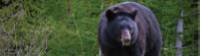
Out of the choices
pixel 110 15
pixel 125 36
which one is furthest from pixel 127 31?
pixel 110 15

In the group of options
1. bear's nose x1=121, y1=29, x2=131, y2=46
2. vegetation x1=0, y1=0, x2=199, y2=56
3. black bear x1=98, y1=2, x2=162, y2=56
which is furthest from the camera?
vegetation x1=0, y1=0, x2=199, y2=56

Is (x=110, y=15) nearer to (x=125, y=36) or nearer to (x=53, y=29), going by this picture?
(x=125, y=36)

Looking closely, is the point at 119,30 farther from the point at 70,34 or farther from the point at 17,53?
the point at 70,34

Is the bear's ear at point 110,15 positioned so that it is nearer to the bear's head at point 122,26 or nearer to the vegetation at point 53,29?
the bear's head at point 122,26

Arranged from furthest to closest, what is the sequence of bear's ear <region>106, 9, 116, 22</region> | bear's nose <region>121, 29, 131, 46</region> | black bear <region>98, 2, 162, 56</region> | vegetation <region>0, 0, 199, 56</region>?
vegetation <region>0, 0, 199, 56</region>, bear's ear <region>106, 9, 116, 22</region>, black bear <region>98, 2, 162, 56</region>, bear's nose <region>121, 29, 131, 46</region>

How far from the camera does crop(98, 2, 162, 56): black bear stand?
4.82 metres

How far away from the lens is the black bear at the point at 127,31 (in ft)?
15.8

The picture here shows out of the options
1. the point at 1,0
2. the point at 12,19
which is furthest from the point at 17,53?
the point at 1,0

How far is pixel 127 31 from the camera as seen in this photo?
4.71 metres

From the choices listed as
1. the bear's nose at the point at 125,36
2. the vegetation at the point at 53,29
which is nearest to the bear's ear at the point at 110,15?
the bear's nose at the point at 125,36

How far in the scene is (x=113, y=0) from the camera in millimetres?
10578

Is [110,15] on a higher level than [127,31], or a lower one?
higher

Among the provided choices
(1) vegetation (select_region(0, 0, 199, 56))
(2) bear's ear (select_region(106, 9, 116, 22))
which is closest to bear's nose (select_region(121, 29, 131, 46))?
(2) bear's ear (select_region(106, 9, 116, 22))

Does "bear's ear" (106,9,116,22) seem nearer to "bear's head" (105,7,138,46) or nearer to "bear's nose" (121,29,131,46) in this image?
"bear's head" (105,7,138,46)
